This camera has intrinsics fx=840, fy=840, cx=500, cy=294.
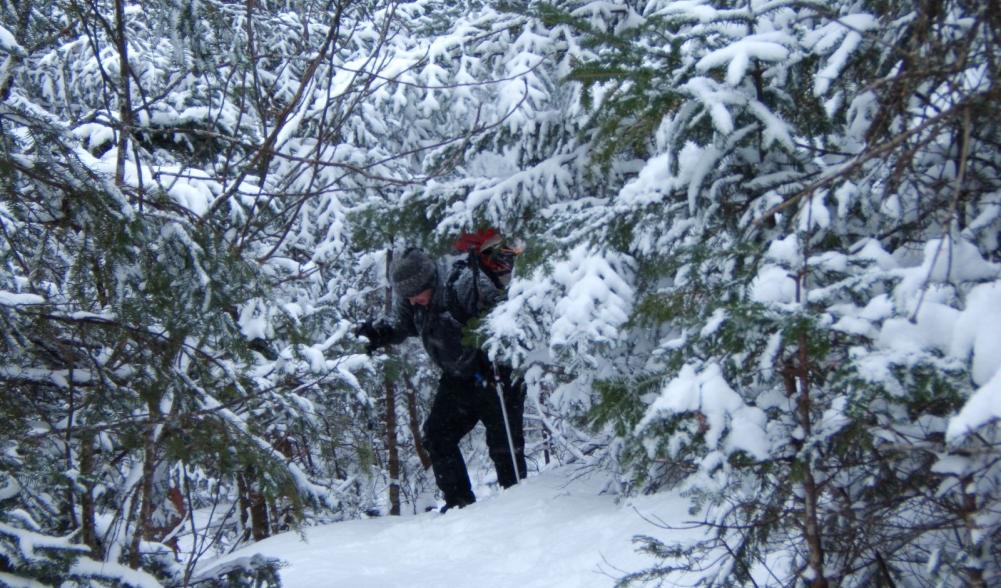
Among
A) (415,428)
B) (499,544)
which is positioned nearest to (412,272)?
(499,544)

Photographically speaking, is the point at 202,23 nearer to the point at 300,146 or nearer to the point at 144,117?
the point at 144,117

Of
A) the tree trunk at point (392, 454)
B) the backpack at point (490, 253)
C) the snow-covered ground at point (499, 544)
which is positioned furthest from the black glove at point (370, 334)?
the tree trunk at point (392, 454)

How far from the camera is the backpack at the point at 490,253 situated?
6.90 metres

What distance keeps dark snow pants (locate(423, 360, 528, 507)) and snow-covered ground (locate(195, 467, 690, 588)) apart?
13.2 inches

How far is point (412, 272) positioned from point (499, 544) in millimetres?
2223

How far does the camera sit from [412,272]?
6.72 metres

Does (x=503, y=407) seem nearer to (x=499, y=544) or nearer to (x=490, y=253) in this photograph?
(x=490, y=253)

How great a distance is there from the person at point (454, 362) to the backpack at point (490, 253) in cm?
4

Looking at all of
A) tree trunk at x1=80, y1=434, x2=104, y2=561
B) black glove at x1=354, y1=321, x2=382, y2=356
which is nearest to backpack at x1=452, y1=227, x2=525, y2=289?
black glove at x1=354, y1=321, x2=382, y2=356

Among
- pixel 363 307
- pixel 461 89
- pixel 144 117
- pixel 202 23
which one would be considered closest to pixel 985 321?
pixel 202 23

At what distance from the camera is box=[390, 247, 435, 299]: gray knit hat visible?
6.72 metres

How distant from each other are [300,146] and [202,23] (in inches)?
231

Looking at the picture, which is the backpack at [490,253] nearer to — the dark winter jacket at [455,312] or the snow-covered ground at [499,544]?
the dark winter jacket at [455,312]

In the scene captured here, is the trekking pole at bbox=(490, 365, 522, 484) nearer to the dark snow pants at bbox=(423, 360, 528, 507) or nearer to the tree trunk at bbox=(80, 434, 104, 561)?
Answer: the dark snow pants at bbox=(423, 360, 528, 507)
